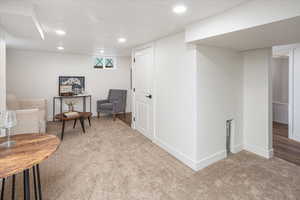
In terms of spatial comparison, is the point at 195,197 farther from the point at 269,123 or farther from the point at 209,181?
the point at 269,123

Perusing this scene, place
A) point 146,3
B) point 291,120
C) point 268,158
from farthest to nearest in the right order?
point 291,120 → point 268,158 → point 146,3

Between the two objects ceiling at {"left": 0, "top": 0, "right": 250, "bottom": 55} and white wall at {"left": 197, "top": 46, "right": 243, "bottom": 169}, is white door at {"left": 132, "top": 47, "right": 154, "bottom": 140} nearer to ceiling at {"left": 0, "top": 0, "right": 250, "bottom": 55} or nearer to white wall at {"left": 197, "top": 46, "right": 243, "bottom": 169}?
ceiling at {"left": 0, "top": 0, "right": 250, "bottom": 55}

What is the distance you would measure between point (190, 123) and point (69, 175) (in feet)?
Answer: 6.09

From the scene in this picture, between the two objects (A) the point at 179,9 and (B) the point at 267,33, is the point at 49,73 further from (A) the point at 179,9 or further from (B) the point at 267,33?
(B) the point at 267,33

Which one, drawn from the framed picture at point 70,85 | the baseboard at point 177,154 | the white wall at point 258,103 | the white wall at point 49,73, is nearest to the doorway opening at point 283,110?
the white wall at point 258,103

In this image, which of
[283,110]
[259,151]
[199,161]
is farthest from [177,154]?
[283,110]

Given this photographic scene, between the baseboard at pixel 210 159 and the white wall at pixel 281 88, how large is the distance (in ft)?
11.0

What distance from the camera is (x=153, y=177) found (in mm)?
2143

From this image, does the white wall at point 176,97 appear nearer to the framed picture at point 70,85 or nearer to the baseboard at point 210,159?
the baseboard at point 210,159

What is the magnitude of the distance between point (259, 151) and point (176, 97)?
1.73 m

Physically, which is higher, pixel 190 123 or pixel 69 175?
pixel 190 123

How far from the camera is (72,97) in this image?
5254mm

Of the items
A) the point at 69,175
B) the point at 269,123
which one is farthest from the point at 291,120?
the point at 69,175

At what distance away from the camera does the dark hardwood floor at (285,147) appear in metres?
2.68
